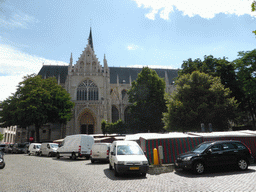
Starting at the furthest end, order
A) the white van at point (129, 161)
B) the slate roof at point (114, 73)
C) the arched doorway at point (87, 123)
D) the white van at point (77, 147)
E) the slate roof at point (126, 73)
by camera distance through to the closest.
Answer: the slate roof at point (126, 73) → the slate roof at point (114, 73) → the arched doorway at point (87, 123) → the white van at point (77, 147) → the white van at point (129, 161)

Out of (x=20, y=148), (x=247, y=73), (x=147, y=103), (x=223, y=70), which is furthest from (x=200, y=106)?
(x=20, y=148)

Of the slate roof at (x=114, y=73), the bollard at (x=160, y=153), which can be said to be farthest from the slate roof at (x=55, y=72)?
the bollard at (x=160, y=153)

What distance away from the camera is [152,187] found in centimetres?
651

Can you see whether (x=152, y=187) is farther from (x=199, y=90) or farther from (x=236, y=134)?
(x=199, y=90)

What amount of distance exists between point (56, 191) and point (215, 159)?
22.7 feet

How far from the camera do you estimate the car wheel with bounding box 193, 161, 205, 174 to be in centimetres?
888

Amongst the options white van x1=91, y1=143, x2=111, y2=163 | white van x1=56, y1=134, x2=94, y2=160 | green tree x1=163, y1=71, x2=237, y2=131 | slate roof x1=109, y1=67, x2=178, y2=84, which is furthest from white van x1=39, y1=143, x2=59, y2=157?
slate roof x1=109, y1=67, x2=178, y2=84

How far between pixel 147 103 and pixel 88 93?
1677 cm

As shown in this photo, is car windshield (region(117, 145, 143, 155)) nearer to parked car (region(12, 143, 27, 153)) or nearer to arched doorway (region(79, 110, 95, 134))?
parked car (region(12, 143, 27, 153))

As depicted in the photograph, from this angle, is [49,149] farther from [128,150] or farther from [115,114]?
[115,114]

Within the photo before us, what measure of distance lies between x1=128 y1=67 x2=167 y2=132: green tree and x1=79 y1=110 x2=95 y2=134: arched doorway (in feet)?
44.3

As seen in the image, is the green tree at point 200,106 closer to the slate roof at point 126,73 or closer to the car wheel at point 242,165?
the car wheel at point 242,165

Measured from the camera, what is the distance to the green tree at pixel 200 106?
66.4ft

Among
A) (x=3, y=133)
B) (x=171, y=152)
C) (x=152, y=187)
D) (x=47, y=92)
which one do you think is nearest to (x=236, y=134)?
(x=171, y=152)
